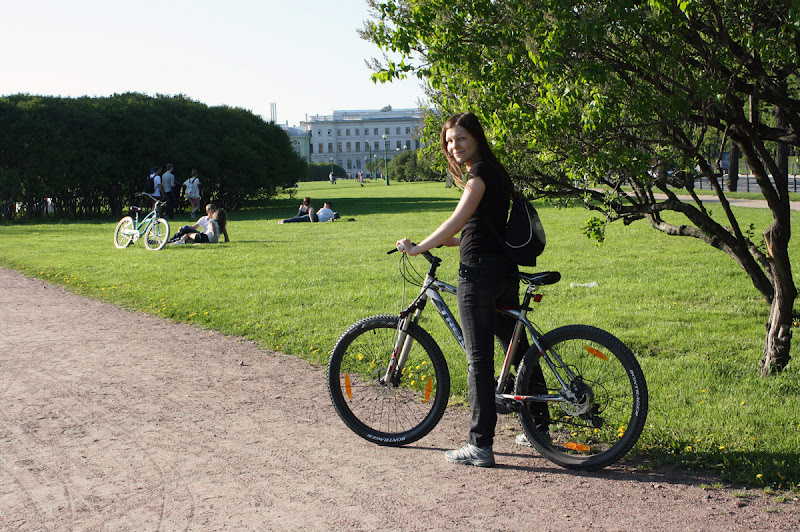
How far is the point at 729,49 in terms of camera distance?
16.9ft

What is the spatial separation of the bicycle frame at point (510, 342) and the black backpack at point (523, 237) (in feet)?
0.51

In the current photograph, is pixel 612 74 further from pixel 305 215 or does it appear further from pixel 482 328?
pixel 305 215

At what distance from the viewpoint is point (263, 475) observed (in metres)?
4.20

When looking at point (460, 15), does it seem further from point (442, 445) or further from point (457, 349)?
point (457, 349)

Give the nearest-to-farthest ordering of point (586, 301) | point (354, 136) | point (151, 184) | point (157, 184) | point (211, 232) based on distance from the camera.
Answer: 1. point (586, 301)
2. point (211, 232)
3. point (157, 184)
4. point (151, 184)
5. point (354, 136)

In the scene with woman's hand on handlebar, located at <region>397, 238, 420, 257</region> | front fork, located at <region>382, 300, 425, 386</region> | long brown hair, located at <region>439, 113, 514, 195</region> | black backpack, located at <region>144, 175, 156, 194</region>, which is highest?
black backpack, located at <region>144, 175, 156, 194</region>

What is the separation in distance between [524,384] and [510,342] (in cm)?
25

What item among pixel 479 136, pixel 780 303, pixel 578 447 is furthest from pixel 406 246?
pixel 780 303

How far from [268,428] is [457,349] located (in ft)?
7.89

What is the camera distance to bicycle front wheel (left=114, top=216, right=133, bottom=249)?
1747cm

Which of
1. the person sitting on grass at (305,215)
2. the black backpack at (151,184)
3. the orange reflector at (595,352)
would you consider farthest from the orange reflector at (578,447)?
the black backpack at (151,184)

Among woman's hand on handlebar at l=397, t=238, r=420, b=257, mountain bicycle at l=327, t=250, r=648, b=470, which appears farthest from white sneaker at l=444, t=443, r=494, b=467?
woman's hand on handlebar at l=397, t=238, r=420, b=257

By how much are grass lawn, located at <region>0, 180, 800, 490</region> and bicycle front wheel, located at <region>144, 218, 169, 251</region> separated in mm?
258

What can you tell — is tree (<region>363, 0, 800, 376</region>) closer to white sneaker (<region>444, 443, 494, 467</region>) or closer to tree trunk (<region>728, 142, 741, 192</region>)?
tree trunk (<region>728, 142, 741, 192</region>)
